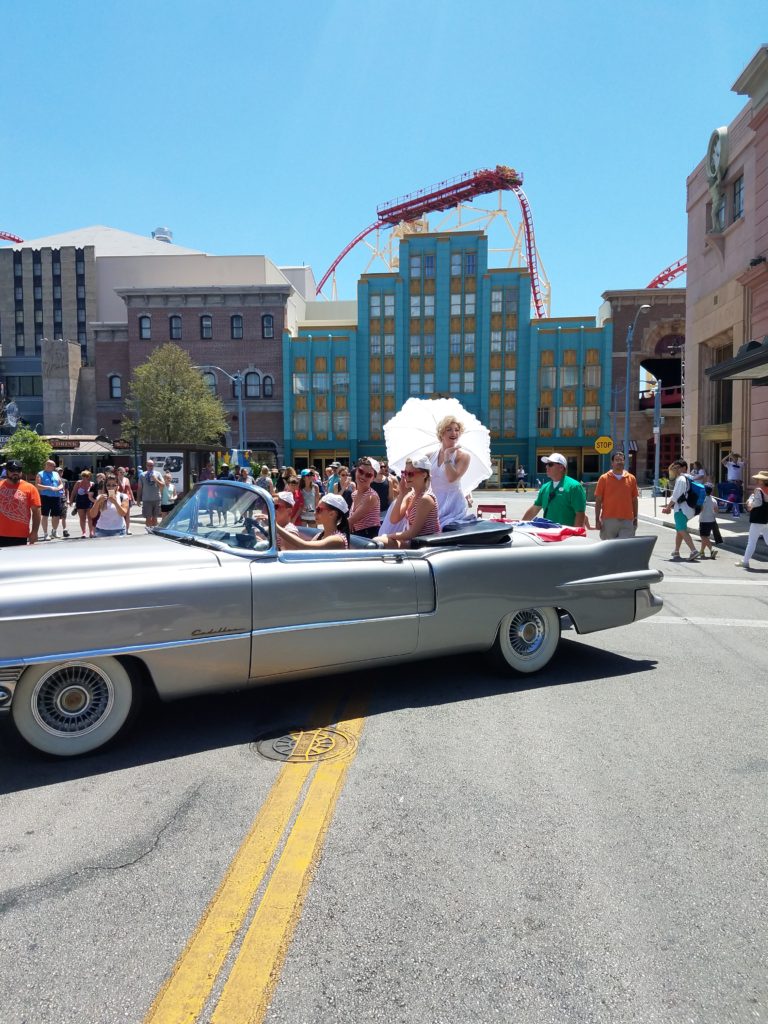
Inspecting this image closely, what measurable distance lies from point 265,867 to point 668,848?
166cm

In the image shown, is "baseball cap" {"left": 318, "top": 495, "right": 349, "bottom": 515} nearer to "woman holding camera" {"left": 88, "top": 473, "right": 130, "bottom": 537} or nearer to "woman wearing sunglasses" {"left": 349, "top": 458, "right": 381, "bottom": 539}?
"woman wearing sunglasses" {"left": 349, "top": 458, "right": 381, "bottom": 539}

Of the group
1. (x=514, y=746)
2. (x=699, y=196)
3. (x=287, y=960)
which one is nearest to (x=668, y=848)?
→ (x=514, y=746)

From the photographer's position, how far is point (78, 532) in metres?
18.4

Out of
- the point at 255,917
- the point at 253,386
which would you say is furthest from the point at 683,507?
the point at 253,386

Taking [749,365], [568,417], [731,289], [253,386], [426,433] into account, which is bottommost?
[426,433]

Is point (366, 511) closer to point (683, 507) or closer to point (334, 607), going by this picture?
point (334, 607)

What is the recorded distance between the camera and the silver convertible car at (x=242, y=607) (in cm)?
361

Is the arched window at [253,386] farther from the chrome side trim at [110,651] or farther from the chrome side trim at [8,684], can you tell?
the chrome side trim at [8,684]

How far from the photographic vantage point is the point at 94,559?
396cm

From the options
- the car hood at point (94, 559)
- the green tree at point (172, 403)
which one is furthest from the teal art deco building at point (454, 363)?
the car hood at point (94, 559)

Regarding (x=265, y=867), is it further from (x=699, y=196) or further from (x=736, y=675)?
(x=699, y=196)

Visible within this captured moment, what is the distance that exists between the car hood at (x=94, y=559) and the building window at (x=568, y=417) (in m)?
54.1

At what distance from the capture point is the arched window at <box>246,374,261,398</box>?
57.1 meters

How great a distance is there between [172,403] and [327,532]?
4193 centimetres
